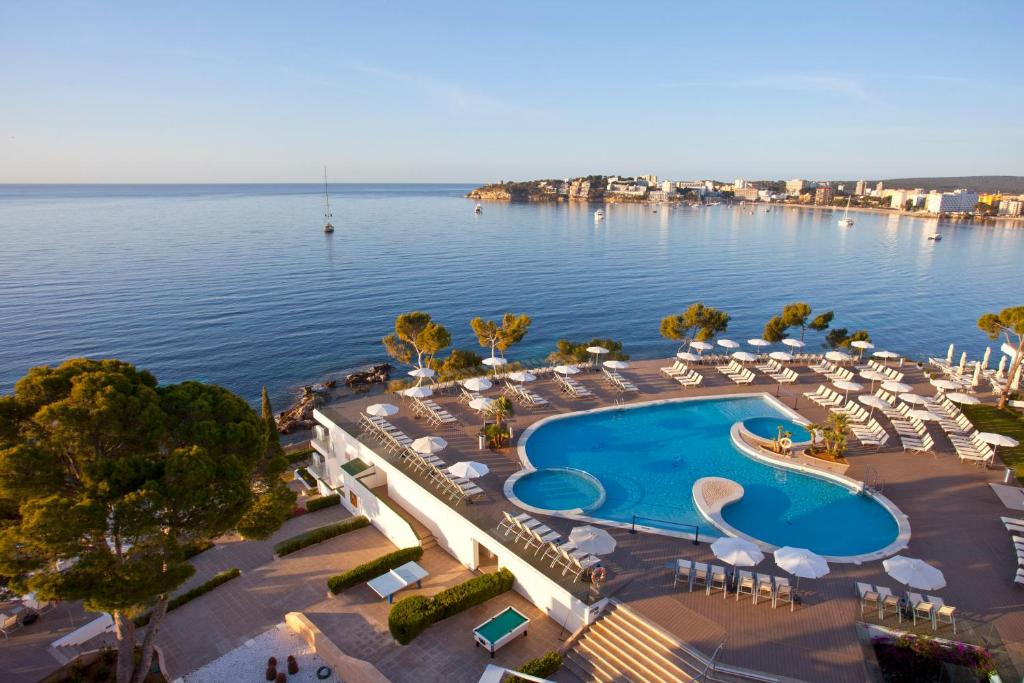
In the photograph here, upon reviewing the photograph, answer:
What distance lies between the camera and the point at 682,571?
1337 cm

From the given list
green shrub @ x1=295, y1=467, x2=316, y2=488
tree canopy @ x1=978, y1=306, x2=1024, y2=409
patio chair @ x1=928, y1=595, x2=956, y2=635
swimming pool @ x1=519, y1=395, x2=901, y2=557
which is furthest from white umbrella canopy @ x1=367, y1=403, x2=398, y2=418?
tree canopy @ x1=978, y1=306, x2=1024, y2=409

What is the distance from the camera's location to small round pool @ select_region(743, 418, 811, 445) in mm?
21566

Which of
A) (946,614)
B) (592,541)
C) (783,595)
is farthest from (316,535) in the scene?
(946,614)

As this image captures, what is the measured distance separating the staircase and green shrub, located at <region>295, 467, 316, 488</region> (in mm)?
13886

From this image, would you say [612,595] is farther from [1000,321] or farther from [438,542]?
[1000,321]

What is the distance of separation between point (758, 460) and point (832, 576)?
6.61 meters

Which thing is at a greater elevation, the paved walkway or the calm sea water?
the calm sea water

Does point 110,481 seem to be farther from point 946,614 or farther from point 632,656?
point 946,614

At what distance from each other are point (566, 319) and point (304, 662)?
40.4 m

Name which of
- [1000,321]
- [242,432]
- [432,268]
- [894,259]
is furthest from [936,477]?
[894,259]

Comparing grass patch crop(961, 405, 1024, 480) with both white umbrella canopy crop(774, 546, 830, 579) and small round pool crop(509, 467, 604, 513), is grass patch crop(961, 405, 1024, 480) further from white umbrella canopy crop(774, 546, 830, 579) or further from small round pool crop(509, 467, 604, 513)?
small round pool crop(509, 467, 604, 513)

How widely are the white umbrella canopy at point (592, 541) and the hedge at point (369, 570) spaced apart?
4.84 metres

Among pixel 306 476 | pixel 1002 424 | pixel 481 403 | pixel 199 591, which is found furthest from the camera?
pixel 1002 424

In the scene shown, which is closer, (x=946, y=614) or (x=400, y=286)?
(x=946, y=614)
